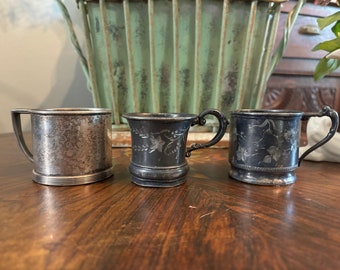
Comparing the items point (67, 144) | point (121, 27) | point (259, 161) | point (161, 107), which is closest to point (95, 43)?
point (121, 27)

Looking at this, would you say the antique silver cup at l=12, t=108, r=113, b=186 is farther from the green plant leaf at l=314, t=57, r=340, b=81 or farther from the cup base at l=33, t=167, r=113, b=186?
the green plant leaf at l=314, t=57, r=340, b=81

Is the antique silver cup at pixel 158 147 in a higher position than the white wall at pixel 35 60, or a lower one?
lower

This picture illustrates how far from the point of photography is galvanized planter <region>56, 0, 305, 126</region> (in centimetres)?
68

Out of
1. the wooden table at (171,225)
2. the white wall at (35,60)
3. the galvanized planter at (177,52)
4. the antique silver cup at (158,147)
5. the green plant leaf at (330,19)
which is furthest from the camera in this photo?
the white wall at (35,60)

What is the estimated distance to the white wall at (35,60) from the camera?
3.26 feet

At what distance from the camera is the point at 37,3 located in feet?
3.28

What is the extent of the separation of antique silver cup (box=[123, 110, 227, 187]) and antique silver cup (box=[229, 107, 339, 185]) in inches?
3.4

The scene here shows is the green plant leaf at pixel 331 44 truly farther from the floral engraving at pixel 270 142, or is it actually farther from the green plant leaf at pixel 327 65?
the floral engraving at pixel 270 142

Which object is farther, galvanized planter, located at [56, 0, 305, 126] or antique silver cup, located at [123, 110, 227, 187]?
galvanized planter, located at [56, 0, 305, 126]

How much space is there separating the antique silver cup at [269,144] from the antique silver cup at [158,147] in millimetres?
86

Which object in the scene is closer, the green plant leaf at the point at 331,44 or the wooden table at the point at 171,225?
the wooden table at the point at 171,225

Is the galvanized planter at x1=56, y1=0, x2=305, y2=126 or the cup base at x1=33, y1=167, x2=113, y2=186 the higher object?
the galvanized planter at x1=56, y1=0, x2=305, y2=126

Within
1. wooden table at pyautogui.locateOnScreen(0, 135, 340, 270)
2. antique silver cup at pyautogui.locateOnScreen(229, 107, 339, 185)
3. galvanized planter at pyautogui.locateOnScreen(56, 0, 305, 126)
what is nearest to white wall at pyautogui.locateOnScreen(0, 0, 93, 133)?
galvanized planter at pyautogui.locateOnScreen(56, 0, 305, 126)

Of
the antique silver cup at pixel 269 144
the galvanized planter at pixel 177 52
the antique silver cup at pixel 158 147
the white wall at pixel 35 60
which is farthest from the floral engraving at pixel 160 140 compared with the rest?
the white wall at pixel 35 60
